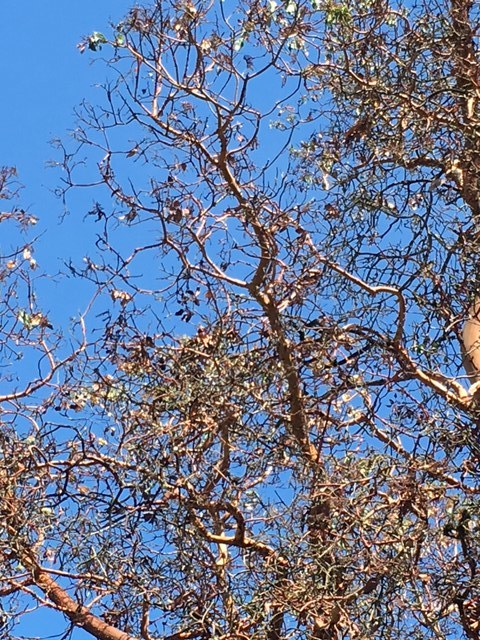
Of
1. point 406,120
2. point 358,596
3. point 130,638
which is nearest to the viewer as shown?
point 358,596

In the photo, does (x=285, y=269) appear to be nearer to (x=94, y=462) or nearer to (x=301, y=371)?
(x=301, y=371)

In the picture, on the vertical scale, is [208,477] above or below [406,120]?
below

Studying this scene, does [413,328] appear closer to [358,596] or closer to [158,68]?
[358,596]

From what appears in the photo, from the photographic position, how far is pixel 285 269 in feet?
17.7

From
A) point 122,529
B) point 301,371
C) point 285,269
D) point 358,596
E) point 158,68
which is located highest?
point 158,68

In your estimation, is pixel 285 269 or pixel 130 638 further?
pixel 285 269

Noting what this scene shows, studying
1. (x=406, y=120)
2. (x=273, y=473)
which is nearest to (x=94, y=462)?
(x=273, y=473)

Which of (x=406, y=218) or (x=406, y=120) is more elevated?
(x=406, y=120)

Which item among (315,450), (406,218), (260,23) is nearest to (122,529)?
Answer: (315,450)

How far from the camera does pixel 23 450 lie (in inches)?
213

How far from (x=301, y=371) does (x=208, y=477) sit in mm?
618

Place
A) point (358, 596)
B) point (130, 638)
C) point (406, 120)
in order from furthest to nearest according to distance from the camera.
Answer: point (406, 120), point (130, 638), point (358, 596)

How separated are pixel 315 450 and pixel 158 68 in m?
1.94

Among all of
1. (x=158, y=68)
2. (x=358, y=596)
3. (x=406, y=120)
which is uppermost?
(x=158, y=68)
